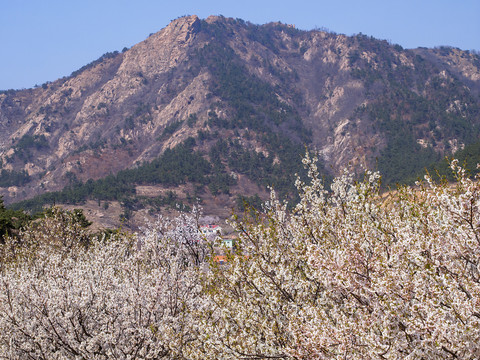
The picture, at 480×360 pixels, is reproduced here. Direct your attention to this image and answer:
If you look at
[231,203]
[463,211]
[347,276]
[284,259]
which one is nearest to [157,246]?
[284,259]

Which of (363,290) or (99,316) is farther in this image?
(99,316)

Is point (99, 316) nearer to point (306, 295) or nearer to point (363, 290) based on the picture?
point (306, 295)

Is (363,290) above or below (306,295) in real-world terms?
above

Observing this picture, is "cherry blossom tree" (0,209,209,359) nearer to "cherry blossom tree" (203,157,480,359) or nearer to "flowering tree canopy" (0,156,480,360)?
"flowering tree canopy" (0,156,480,360)

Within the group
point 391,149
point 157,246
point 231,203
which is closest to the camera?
point 157,246

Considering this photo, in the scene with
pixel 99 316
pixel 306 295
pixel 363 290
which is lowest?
pixel 99 316

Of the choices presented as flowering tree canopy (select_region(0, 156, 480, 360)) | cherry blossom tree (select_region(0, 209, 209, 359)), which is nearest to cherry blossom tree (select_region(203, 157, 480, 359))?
flowering tree canopy (select_region(0, 156, 480, 360))

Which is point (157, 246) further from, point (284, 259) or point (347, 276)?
point (347, 276)

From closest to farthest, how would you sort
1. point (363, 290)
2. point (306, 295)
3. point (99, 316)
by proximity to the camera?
point (363, 290) < point (306, 295) < point (99, 316)

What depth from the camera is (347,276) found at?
8.35m

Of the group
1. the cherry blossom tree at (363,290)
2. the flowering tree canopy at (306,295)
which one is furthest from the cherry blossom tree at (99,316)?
the cherry blossom tree at (363,290)

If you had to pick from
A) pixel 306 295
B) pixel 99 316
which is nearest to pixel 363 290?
pixel 306 295

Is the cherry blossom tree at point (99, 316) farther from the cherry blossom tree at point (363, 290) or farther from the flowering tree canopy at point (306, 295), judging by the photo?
the cherry blossom tree at point (363, 290)

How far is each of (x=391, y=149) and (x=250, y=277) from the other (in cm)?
16502
